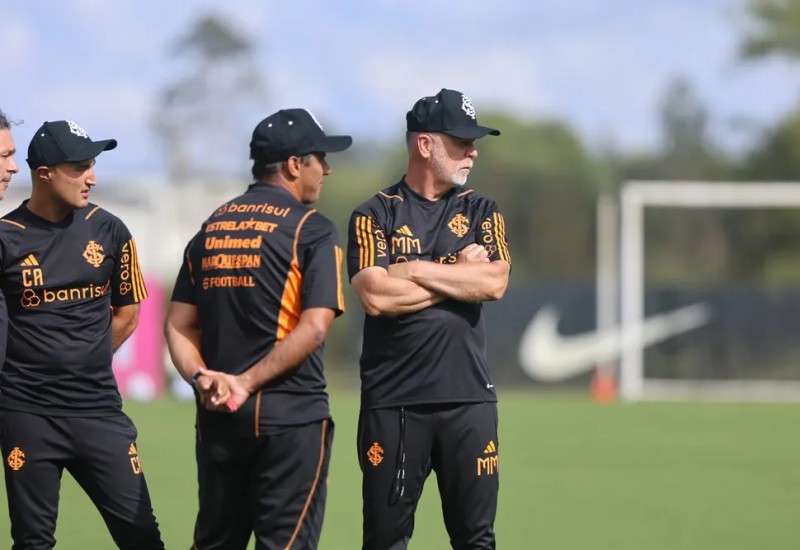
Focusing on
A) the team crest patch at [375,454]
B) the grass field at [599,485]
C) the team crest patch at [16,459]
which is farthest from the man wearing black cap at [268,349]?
the grass field at [599,485]

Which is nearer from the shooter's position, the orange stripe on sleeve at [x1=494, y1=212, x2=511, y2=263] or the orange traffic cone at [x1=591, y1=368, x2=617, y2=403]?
the orange stripe on sleeve at [x1=494, y1=212, x2=511, y2=263]

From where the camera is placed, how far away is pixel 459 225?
5711 millimetres

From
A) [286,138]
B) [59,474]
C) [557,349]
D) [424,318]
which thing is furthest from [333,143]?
[557,349]

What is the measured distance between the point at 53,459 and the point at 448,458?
165cm

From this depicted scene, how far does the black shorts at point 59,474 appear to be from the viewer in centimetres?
557

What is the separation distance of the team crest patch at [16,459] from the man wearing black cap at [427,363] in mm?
1405

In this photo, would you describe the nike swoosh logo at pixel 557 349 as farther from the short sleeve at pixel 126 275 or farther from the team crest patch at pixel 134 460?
the team crest patch at pixel 134 460

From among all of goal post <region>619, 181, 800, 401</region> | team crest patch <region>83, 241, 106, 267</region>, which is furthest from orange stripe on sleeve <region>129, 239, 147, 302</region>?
goal post <region>619, 181, 800, 401</region>

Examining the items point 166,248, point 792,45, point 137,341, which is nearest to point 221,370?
point 137,341

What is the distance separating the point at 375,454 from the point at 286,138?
1.44 m

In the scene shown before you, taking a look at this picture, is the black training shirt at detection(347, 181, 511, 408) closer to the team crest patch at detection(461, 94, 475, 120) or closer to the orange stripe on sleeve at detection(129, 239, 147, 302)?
the team crest patch at detection(461, 94, 475, 120)

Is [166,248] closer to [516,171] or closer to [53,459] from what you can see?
[516,171]

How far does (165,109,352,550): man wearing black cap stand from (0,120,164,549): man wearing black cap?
846 millimetres

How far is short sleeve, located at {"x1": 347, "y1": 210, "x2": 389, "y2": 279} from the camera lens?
5613 mm
